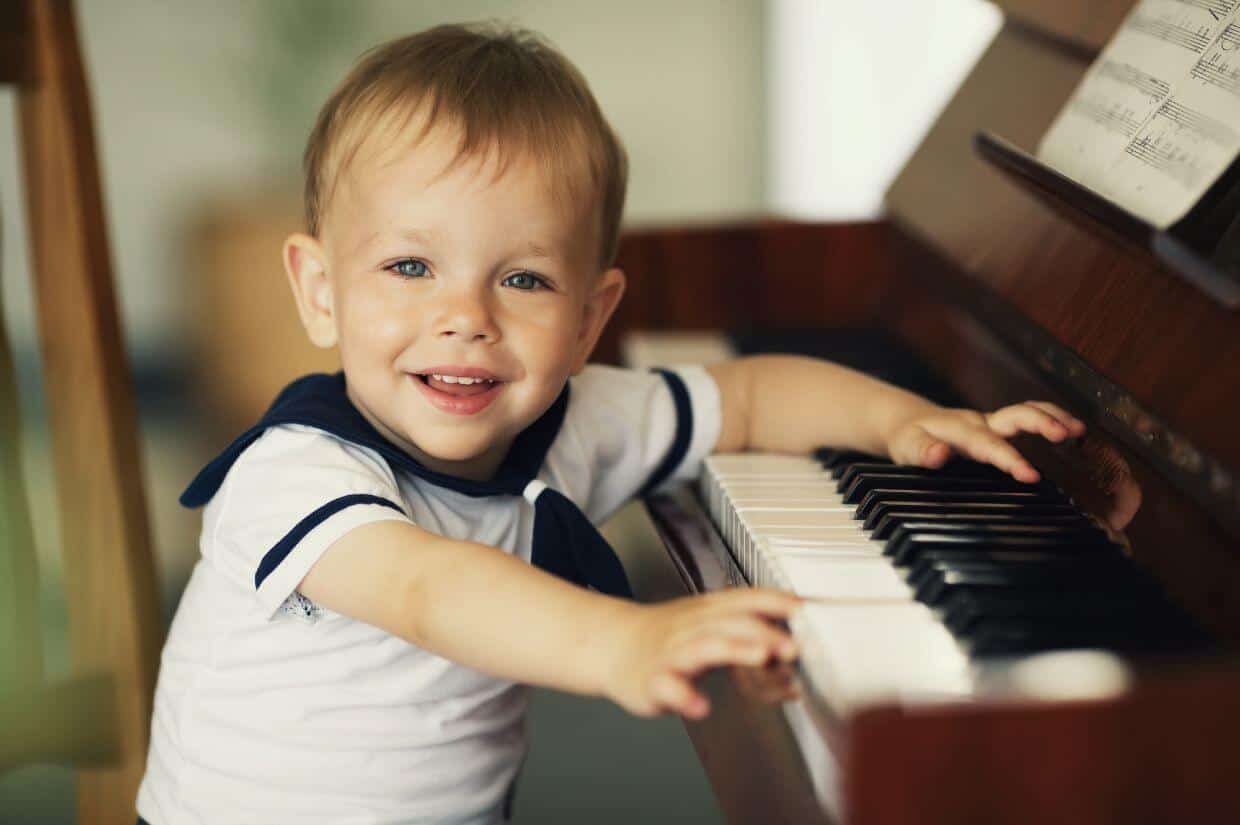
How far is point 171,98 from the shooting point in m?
4.27

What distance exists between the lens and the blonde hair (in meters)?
1.23

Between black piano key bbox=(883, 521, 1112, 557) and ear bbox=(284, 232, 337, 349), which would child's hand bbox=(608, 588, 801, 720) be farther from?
ear bbox=(284, 232, 337, 349)

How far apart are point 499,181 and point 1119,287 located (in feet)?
1.73

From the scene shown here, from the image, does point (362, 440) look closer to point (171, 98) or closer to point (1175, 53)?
point (1175, 53)

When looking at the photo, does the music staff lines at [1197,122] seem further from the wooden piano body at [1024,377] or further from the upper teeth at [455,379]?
the upper teeth at [455,379]

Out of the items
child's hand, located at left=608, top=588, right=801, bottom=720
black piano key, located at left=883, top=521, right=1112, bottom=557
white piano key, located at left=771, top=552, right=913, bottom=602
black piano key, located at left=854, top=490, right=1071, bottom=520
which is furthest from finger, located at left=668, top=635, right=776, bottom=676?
black piano key, located at left=854, top=490, right=1071, bottom=520

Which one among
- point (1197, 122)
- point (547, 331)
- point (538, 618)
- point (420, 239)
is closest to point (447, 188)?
point (420, 239)

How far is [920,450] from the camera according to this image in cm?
127

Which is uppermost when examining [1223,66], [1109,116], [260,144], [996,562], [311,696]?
[1223,66]

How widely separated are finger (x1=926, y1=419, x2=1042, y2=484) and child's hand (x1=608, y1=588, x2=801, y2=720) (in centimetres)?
39

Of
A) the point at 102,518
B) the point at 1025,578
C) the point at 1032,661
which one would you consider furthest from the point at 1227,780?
the point at 102,518

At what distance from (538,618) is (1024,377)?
62cm

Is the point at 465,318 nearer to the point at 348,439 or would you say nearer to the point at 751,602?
the point at 348,439

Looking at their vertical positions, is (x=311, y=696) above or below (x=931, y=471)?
below
